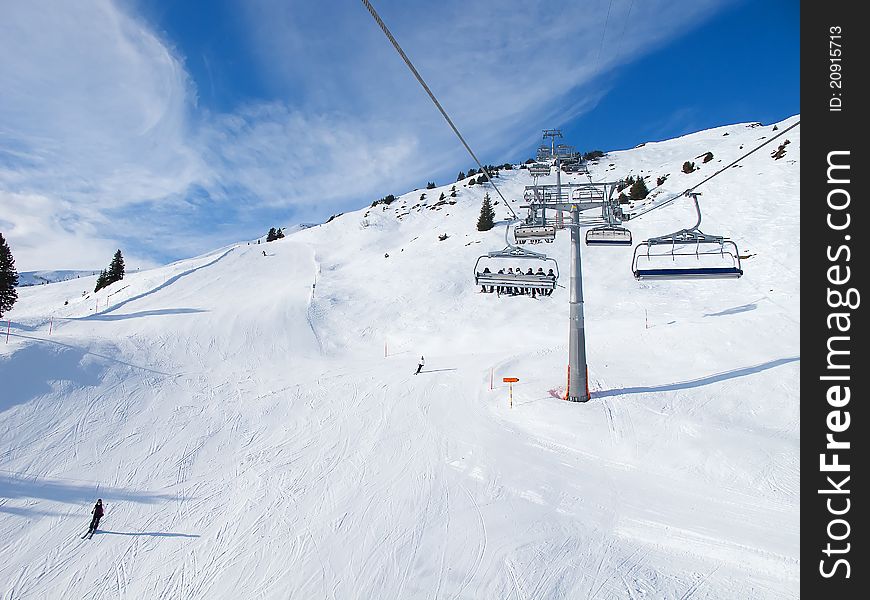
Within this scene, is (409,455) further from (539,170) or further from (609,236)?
(539,170)

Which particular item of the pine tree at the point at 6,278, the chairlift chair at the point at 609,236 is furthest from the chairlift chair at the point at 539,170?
the pine tree at the point at 6,278

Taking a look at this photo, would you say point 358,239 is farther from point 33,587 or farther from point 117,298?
point 33,587

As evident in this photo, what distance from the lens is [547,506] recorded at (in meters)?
7.79

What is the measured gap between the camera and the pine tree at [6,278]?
26938 mm

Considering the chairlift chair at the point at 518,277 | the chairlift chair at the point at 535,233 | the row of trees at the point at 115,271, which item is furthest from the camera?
the row of trees at the point at 115,271

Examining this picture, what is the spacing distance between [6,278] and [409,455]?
35140 mm

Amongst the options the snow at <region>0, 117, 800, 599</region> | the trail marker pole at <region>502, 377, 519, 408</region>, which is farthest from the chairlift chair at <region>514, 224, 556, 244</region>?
the snow at <region>0, 117, 800, 599</region>

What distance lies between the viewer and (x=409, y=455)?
10.3 m

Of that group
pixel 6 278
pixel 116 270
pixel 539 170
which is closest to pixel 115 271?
pixel 116 270

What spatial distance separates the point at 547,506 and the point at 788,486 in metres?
4.96

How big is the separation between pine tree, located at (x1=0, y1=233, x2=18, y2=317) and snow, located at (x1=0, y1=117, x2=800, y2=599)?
9472 mm

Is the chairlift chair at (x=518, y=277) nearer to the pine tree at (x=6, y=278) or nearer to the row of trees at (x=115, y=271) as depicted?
the pine tree at (x=6, y=278)

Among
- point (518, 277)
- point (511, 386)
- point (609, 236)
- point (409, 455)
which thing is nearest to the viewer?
point (409, 455)

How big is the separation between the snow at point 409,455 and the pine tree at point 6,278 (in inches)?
373
